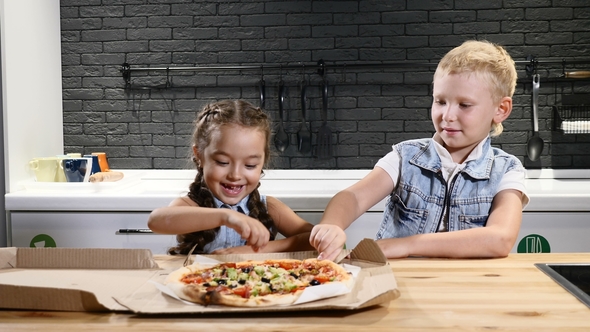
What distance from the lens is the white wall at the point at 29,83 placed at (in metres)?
2.58

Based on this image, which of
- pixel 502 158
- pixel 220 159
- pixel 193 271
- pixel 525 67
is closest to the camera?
pixel 193 271

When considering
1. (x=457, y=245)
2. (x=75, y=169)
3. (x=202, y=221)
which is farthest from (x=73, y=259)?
(x=75, y=169)

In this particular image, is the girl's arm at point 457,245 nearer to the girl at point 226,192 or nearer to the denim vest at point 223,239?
the girl at point 226,192

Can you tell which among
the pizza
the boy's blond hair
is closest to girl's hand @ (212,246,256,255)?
the pizza

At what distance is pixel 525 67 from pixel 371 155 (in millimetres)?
848

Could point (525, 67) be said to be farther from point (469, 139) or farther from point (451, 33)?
point (469, 139)

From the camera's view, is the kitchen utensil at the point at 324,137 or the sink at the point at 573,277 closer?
the sink at the point at 573,277

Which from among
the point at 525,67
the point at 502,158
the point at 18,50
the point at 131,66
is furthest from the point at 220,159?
the point at 525,67

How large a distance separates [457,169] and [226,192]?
637 millimetres

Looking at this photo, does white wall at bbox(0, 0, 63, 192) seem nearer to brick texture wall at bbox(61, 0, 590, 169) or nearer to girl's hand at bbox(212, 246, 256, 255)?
brick texture wall at bbox(61, 0, 590, 169)

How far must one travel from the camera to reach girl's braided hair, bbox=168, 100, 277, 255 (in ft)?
5.63

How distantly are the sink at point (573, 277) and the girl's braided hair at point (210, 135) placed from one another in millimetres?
788

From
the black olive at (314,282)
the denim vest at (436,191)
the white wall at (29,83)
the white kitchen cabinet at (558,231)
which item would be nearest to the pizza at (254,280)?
the black olive at (314,282)

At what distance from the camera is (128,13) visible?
10.4 feet
